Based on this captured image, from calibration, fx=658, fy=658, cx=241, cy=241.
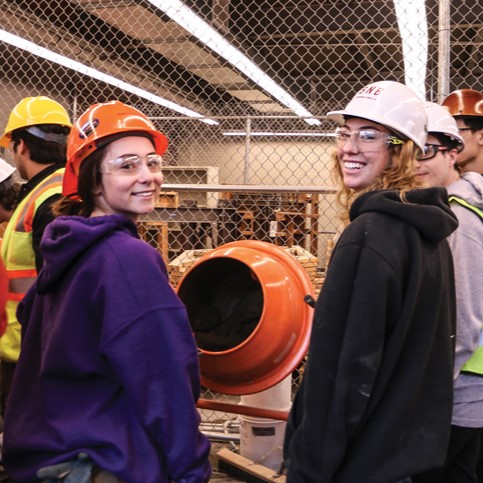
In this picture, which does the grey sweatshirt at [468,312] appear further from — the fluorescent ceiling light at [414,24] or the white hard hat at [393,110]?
the fluorescent ceiling light at [414,24]

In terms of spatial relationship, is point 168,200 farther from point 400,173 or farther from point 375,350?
point 375,350

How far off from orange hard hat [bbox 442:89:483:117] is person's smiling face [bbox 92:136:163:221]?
148cm

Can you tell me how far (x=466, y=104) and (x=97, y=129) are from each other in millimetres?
1638

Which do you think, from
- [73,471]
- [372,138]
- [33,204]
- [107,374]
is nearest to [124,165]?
[107,374]

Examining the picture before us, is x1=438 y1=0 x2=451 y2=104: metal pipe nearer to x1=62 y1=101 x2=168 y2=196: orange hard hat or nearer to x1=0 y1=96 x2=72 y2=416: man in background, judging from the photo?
x1=0 y1=96 x2=72 y2=416: man in background

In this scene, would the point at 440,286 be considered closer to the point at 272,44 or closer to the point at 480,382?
the point at 480,382

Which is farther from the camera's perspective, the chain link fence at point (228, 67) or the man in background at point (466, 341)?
the chain link fence at point (228, 67)

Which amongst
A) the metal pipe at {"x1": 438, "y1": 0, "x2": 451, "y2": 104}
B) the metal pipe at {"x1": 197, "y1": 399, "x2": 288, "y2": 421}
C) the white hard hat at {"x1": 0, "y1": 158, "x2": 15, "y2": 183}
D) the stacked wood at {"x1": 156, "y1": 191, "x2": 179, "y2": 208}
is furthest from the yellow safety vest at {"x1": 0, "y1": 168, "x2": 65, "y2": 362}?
the stacked wood at {"x1": 156, "y1": 191, "x2": 179, "y2": 208}

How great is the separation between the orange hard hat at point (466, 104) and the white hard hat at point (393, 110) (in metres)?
0.90

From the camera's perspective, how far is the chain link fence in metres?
7.51

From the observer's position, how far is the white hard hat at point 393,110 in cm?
185

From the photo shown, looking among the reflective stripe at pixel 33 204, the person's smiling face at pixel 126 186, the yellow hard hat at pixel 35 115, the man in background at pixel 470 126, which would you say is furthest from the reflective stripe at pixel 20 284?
the man in background at pixel 470 126

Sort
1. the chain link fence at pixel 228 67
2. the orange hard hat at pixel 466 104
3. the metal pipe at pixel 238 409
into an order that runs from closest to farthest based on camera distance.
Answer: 1. the metal pipe at pixel 238 409
2. the orange hard hat at pixel 466 104
3. the chain link fence at pixel 228 67

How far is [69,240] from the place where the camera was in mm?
1612
